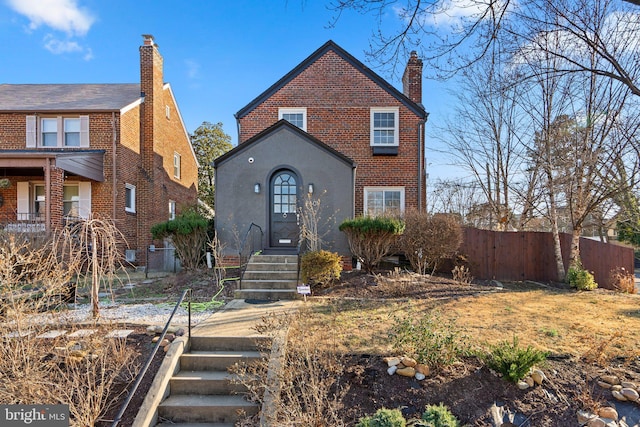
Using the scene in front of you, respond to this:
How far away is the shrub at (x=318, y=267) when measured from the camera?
8164mm

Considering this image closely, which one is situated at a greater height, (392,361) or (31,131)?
(31,131)

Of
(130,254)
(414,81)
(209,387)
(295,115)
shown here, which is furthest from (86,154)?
(414,81)

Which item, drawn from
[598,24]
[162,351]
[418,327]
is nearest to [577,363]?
[418,327]

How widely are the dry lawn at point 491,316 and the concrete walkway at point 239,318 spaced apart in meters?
0.63

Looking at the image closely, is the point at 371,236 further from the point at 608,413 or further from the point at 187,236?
the point at 608,413

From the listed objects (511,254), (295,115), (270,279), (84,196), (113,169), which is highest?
(295,115)

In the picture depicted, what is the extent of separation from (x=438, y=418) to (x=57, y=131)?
58.6 feet

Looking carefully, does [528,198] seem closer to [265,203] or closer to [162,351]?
[265,203]

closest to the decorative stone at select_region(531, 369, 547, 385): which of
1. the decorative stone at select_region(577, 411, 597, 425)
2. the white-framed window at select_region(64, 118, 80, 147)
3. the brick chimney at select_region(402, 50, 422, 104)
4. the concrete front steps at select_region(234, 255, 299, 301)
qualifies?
the decorative stone at select_region(577, 411, 597, 425)

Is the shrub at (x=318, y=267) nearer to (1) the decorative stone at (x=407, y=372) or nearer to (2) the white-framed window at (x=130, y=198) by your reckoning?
(1) the decorative stone at (x=407, y=372)

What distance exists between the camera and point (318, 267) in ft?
26.8

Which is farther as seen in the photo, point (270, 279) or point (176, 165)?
point (176, 165)

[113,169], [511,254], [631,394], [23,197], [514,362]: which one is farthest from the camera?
[23,197]

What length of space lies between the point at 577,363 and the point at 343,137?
10.8 meters
